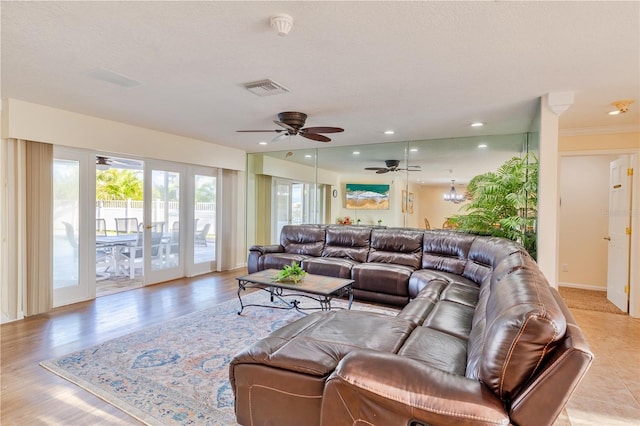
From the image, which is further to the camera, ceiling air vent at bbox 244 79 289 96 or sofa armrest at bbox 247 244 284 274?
sofa armrest at bbox 247 244 284 274

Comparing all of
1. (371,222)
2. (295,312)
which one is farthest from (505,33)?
(371,222)

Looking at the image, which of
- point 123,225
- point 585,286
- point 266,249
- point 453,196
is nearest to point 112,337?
point 266,249

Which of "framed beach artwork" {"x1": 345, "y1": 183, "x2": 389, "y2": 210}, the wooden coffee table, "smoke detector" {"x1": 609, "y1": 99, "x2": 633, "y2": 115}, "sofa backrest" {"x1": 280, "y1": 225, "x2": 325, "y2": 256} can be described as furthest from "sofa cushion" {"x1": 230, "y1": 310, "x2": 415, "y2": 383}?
"framed beach artwork" {"x1": 345, "y1": 183, "x2": 389, "y2": 210}

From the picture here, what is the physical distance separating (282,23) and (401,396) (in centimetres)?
198

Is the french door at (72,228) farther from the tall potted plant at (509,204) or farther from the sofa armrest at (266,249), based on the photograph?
the tall potted plant at (509,204)

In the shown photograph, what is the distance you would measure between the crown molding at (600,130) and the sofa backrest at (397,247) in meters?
2.40

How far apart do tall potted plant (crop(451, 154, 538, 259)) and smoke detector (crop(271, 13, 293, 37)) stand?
3063 mm

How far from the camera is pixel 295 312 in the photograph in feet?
13.0

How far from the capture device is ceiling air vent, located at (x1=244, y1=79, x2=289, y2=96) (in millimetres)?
2986

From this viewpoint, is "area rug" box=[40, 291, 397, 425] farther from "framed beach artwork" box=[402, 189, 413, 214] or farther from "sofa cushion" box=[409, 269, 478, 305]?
"framed beach artwork" box=[402, 189, 413, 214]

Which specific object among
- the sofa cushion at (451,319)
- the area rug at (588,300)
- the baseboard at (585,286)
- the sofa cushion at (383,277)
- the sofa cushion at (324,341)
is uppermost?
the sofa cushion at (324,341)

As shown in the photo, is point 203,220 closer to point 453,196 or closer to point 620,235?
point 453,196

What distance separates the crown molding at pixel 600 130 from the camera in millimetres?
4293

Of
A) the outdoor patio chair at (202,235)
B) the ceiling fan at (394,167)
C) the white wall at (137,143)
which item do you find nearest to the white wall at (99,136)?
the white wall at (137,143)
